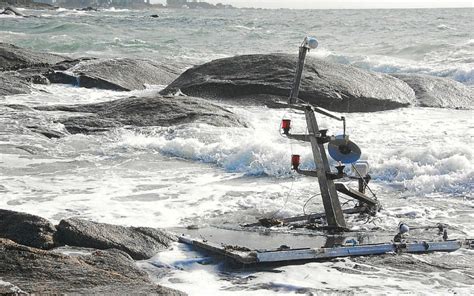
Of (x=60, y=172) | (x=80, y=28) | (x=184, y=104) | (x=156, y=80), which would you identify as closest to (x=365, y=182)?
(x=60, y=172)

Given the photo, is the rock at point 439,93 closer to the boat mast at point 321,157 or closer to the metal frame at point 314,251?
the metal frame at point 314,251

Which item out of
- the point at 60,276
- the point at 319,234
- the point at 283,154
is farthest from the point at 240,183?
the point at 60,276

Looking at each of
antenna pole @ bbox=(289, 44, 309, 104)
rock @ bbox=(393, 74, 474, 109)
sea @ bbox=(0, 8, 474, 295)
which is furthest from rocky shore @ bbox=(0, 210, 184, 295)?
rock @ bbox=(393, 74, 474, 109)

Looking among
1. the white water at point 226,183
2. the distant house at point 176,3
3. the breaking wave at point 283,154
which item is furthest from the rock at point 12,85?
the distant house at point 176,3

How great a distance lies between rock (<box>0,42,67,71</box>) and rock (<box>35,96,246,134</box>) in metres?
7.05

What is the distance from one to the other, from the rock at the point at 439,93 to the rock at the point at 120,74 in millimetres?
6630

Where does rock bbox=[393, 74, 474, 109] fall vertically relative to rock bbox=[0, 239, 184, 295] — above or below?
above

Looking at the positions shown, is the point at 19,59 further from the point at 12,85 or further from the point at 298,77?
the point at 298,77

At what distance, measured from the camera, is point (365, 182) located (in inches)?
335

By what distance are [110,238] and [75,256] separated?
840mm

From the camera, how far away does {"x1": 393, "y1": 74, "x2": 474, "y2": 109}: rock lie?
56.6 feet

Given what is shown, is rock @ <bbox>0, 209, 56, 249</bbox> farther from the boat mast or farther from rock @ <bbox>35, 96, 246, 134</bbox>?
rock @ <bbox>35, 96, 246, 134</bbox>

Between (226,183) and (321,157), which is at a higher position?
(321,157)

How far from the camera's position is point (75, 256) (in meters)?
5.75
